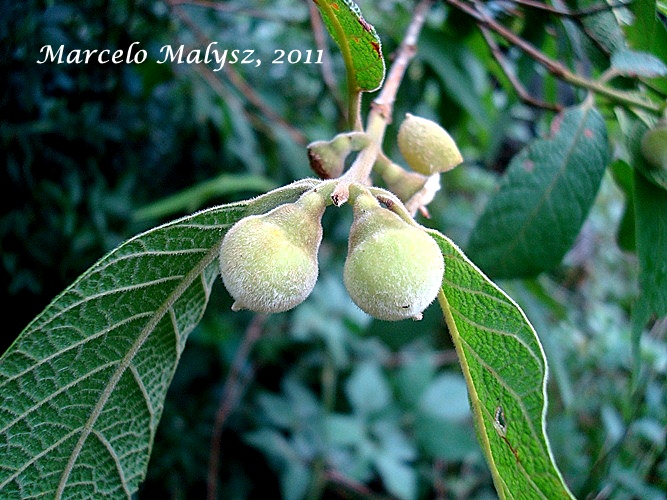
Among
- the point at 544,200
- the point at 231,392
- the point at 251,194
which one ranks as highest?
the point at 544,200

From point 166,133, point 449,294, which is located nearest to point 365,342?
point 166,133

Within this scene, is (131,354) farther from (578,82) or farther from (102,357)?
(578,82)

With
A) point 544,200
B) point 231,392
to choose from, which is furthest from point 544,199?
point 231,392

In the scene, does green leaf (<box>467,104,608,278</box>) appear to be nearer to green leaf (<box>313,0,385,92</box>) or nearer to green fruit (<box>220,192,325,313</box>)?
green leaf (<box>313,0,385,92</box>)

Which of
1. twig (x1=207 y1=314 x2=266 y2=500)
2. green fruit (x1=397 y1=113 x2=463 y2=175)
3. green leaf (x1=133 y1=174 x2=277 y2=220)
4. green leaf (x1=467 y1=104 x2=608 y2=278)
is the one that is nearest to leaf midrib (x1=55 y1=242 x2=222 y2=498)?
green fruit (x1=397 y1=113 x2=463 y2=175)

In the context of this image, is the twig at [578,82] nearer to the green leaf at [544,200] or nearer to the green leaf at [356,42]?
the green leaf at [544,200]

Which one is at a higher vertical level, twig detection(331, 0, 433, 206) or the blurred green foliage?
twig detection(331, 0, 433, 206)
